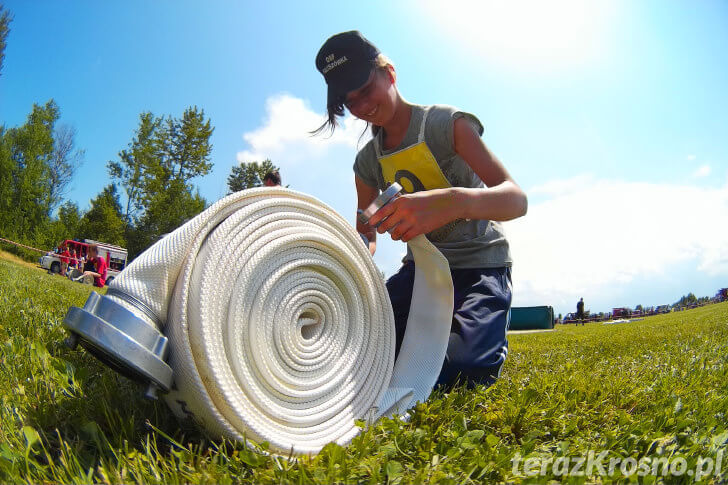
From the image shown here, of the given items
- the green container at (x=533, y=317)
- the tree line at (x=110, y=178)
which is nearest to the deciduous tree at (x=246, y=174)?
the tree line at (x=110, y=178)

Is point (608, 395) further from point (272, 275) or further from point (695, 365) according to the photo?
point (272, 275)

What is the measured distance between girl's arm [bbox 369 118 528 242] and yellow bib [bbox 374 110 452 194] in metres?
0.19

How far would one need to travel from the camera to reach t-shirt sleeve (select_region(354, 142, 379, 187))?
287 cm

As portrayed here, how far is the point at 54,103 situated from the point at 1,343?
43417 millimetres

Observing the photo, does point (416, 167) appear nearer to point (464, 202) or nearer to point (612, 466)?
point (464, 202)

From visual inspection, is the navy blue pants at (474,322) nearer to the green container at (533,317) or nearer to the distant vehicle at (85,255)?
the green container at (533,317)

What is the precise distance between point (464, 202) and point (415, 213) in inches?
9.7

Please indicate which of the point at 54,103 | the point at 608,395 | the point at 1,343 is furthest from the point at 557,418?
the point at 54,103

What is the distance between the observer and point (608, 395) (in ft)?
6.37

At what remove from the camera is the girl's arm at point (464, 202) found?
1672 mm

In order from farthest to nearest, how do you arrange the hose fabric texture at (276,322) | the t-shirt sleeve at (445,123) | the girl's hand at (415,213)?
the t-shirt sleeve at (445,123) → the girl's hand at (415,213) → the hose fabric texture at (276,322)

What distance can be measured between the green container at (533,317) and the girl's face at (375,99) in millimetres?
20606

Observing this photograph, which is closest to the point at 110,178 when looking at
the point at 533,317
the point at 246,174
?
the point at 246,174

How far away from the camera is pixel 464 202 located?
1.80 metres
